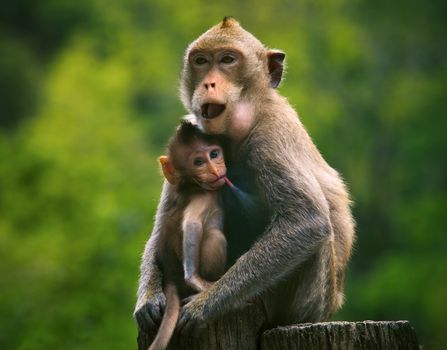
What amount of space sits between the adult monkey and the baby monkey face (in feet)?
0.72

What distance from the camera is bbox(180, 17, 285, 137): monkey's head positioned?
24.8 feet

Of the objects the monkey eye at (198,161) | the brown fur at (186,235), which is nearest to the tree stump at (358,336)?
the brown fur at (186,235)

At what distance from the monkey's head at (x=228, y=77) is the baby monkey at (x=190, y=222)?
0.23 metres

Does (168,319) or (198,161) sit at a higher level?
(198,161)

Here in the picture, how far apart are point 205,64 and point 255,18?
43.8 metres

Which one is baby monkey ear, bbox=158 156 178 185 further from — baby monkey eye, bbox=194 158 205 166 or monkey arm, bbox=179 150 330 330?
monkey arm, bbox=179 150 330 330

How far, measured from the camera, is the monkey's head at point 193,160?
7.21m

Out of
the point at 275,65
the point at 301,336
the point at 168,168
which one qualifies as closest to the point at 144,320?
the point at 168,168

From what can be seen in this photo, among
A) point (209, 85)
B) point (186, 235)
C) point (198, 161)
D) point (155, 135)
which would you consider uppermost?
point (155, 135)

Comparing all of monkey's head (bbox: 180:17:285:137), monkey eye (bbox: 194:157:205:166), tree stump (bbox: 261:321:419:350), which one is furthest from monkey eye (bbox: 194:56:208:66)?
tree stump (bbox: 261:321:419:350)

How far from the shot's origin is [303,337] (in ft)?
20.6

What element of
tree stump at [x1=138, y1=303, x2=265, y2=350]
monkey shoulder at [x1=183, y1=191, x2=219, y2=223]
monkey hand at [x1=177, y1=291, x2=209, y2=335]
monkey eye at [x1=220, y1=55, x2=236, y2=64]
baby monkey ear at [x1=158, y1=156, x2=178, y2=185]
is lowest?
tree stump at [x1=138, y1=303, x2=265, y2=350]

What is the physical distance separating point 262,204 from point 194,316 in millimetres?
1230

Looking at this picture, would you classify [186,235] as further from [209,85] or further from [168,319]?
[209,85]
